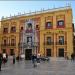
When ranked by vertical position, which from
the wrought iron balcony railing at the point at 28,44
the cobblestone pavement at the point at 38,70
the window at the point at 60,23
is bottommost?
the cobblestone pavement at the point at 38,70

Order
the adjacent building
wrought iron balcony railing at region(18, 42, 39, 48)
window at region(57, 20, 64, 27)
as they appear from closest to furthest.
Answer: the adjacent building < window at region(57, 20, 64, 27) < wrought iron balcony railing at region(18, 42, 39, 48)

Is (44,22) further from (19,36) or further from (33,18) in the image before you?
(19,36)

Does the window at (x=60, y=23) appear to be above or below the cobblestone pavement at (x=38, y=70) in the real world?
above

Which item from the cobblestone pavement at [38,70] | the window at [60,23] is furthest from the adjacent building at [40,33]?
the cobblestone pavement at [38,70]

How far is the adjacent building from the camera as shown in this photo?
1641 inches

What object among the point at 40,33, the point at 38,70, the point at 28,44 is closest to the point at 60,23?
the point at 40,33

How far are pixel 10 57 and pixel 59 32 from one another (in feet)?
41.1

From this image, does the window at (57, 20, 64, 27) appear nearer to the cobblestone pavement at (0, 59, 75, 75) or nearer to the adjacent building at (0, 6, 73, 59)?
the adjacent building at (0, 6, 73, 59)

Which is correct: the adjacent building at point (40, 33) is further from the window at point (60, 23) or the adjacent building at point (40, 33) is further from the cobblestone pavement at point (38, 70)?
the cobblestone pavement at point (38, 70)

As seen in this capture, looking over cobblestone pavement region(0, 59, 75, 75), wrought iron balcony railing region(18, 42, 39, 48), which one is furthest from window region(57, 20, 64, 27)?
cobblestone pavement region(0, 59, 75, 75)

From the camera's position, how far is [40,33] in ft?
148

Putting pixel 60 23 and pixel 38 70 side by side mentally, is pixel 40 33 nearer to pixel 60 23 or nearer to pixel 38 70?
pixel 60 23

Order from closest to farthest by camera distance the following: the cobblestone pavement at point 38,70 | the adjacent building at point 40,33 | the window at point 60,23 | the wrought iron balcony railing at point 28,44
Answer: the cobblestone pavement at point 38,70 < the adjacent building at point 40,33 < the window at point 60,23 < the wrought iron balcony railing at point 28,44

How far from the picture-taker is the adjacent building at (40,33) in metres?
41.7
